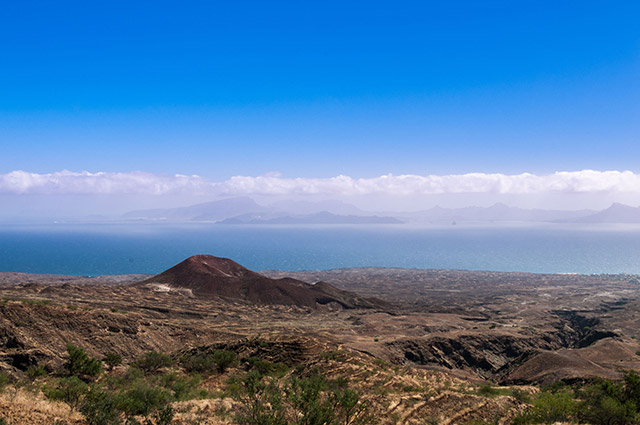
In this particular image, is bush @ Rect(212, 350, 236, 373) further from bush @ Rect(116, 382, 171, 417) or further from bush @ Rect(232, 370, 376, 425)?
bush @ Rect(116, 382, 171, 417)

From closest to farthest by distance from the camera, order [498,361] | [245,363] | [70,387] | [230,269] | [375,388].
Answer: [70,387] < [375,388] < [245,363] < [498,361] < [230,269]

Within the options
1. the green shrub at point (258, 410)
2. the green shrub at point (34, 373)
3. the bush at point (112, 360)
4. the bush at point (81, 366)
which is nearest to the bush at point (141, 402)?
the green shrub at point (258, 410)

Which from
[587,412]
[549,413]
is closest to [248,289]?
[549,413]

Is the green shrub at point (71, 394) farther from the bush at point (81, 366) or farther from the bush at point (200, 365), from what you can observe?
the bush at point (200, 365)

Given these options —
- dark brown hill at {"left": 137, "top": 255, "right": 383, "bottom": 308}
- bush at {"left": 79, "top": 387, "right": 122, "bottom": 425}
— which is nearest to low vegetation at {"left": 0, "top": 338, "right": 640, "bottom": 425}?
bush at {"left": 79, "top": 387, "right": 122, "bottom": 425}

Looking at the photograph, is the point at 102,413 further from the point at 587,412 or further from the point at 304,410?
the point at 587,412

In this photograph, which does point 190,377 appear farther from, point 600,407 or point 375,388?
point 600,407

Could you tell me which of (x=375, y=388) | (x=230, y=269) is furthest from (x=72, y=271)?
(x=375, y=388)
